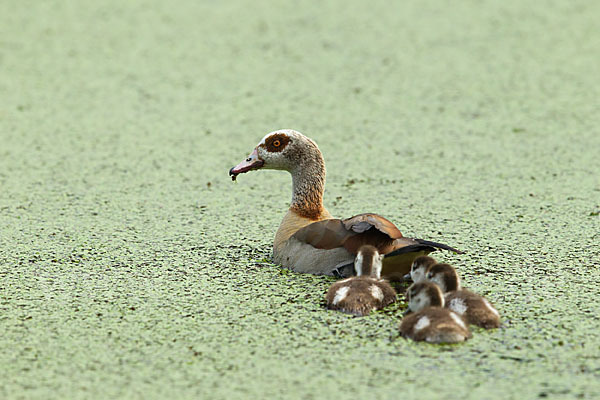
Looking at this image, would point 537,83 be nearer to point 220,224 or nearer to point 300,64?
point 300,64

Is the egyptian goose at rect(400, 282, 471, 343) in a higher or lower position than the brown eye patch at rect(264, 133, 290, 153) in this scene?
lower

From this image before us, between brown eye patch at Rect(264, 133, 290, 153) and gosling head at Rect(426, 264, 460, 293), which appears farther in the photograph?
brown eye patch at Rect(264, 133, 290, 153)

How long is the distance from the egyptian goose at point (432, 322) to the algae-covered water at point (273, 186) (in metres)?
0.05

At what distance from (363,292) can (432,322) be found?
1.59 ft

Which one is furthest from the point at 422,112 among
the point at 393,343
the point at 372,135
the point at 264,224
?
the point at 393,343

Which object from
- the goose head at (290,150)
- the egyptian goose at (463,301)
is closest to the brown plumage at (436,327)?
the egyptian goose at (463,301)

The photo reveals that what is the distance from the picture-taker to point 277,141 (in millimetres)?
5387

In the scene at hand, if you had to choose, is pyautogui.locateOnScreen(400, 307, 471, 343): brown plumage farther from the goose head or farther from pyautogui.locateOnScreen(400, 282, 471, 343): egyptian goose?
the goose head

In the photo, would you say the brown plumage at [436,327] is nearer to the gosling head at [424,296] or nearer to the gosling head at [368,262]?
the gosling head at [424,296]

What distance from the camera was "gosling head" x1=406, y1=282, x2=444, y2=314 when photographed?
13.3 ft

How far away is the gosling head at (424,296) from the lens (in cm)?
405

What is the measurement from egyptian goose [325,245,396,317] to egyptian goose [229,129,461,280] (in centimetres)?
21

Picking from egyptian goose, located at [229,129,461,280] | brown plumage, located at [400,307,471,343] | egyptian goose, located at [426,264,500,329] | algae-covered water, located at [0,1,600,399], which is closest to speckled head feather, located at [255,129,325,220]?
egyptian goose, located at [229,129,461,280]

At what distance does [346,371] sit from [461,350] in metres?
0.49
